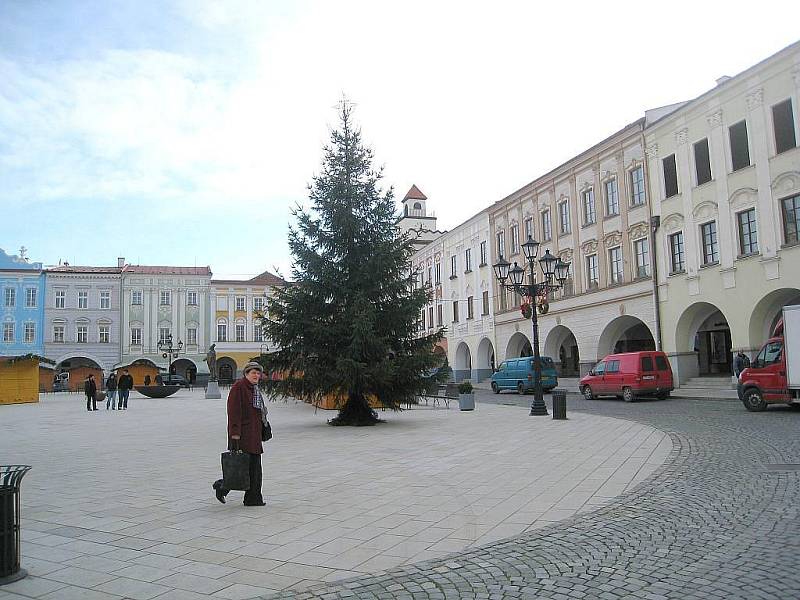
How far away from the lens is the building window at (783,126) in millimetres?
25578

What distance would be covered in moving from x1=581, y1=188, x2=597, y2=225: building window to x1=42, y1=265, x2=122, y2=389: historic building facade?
2054 inches

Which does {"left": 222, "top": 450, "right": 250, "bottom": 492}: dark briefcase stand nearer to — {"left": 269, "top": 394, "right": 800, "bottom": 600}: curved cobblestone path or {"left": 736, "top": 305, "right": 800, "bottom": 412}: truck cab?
{"left": 269, "top": 394, "right": 800, "bottom": 600}: curved cobblestone path

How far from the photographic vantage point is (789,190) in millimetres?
25453

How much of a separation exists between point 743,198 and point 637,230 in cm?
653

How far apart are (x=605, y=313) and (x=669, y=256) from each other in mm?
5312

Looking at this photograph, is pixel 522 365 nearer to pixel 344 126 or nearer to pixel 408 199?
pixel 344 126

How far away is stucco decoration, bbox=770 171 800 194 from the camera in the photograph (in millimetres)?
25167

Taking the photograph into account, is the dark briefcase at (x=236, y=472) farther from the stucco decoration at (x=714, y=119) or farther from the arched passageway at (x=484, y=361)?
the arched passageway at (x=484, y=361)

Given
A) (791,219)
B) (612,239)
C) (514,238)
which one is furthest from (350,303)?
(514,238)

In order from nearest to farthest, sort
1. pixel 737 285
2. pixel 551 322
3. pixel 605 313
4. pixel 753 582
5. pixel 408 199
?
pixel 753 582, pixel 737 285, pixel 605 313, pixel 551 322, pixel 408 199

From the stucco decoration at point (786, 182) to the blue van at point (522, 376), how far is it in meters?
13.1

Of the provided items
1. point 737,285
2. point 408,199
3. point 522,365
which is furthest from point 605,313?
point 408,199

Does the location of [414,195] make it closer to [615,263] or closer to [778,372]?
[615,263]

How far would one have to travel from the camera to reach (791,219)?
2561 centimetres
